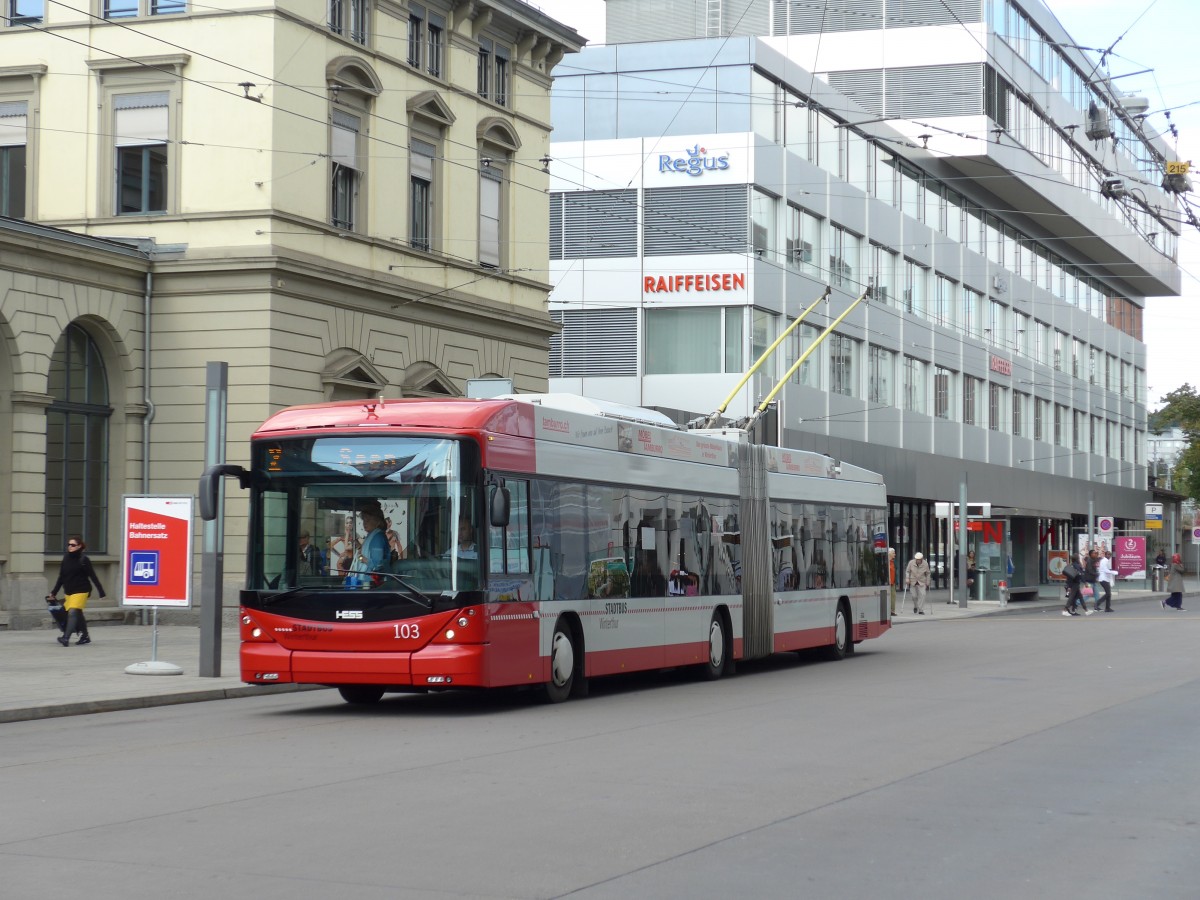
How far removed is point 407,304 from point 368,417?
16748 mm

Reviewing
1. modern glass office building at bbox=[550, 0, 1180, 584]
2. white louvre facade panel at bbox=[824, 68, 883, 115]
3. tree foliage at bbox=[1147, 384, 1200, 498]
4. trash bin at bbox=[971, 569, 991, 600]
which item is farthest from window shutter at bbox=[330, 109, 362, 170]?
tree foliage at bbox=[1147, 384, 1200, 498]

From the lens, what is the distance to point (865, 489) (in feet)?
87.4

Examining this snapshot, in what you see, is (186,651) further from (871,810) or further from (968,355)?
(968,355)

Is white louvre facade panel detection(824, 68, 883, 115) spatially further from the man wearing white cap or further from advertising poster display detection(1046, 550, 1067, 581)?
the man wearing white cap

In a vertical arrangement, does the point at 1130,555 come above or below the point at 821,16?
below

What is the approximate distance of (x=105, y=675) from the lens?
19078 mm

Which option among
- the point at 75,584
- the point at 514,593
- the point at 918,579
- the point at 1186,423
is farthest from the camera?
the point at 1186,423

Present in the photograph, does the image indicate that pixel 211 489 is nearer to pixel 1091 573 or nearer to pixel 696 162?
pixel 696 162

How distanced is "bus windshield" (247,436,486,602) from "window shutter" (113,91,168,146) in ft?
51.9

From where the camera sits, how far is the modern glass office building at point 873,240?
47.8 meters

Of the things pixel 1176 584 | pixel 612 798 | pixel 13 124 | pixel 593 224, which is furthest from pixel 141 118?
pixel 1176 584

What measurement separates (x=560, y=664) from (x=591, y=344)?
32.6 m

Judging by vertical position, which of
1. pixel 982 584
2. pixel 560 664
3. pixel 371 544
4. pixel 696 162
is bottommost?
pixel 560 664

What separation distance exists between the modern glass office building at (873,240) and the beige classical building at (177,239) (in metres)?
9.54
